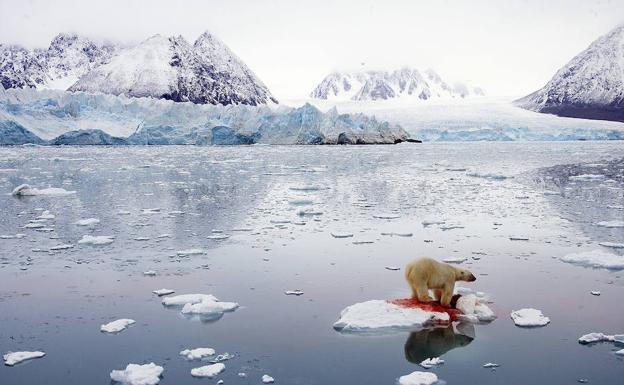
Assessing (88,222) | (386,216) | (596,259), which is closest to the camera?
(596,259)

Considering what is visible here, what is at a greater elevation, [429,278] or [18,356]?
[429,278]

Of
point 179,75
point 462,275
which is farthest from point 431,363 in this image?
point 179,75

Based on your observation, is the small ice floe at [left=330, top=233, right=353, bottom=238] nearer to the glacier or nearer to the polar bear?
the polar bear

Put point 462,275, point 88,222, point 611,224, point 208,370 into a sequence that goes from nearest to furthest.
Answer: point 208,370, point 462,275, point 611,224, point 88,222

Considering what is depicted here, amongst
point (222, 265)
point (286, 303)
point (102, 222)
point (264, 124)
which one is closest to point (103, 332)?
point (286, 303)

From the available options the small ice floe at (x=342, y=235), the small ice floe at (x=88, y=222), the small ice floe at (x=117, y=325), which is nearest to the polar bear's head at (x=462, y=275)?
the small ice floe at (x=117, y=325)

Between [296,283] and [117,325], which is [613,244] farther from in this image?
[117,325]

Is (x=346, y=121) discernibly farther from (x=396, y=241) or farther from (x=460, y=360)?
(x=460, y=360)

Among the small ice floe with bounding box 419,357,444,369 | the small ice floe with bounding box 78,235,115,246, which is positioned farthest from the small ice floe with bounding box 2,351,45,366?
the small ice floe with bounding box 78,235,115,246
